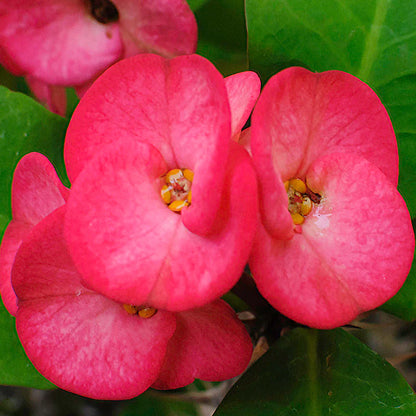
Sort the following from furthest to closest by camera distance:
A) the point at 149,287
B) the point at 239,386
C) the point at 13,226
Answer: the point at 239,386 < the point at 13,226 < the point at 149,287

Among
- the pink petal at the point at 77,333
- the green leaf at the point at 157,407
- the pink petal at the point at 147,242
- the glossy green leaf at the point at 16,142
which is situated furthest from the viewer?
the green leaf at the point at 157,407

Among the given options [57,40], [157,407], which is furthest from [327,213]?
[157,407]

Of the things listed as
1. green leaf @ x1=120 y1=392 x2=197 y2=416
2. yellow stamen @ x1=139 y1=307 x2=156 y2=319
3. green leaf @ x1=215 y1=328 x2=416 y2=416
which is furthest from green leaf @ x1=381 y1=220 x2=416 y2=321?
green leaf @ x1=120 y1=392 x2=197 y2=416

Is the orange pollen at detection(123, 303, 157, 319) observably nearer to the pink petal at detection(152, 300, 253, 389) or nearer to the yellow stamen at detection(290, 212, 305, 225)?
the pink petal at detection(152, 300, 253, 389)

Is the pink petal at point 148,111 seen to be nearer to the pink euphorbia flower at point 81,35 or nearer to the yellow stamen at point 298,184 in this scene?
the yellow stamen at point 298,184

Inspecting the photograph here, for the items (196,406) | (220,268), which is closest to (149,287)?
(220,268)

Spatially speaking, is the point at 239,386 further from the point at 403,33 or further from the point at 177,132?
the point at 403,33

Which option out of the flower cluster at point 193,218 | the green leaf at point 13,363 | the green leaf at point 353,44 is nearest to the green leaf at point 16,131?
the green leaf at point 13,363
